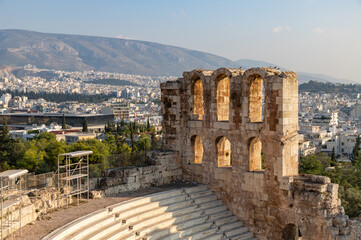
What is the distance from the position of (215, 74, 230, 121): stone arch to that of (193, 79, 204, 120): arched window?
130 cm

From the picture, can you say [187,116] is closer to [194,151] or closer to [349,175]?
[194,151]

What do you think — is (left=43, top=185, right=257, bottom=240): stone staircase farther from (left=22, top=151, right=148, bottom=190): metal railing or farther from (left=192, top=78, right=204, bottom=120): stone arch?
(left=192, top=78, right=204, bottom=120): stone arch

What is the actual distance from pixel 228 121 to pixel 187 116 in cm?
278

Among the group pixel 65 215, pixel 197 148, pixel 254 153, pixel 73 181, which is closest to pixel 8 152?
pixel 73 181

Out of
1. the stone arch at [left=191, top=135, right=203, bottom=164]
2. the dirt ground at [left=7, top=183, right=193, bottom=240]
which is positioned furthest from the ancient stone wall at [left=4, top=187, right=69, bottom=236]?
the stone arch at [left=191, top=135, right=203, bottom=164]

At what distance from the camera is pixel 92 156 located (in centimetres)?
4100

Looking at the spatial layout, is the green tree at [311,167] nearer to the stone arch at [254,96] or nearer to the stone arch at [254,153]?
the stone arch at [254,153]

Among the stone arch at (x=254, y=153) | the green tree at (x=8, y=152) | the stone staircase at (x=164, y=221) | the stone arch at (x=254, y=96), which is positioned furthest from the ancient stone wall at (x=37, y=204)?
the green tree at (x=8, y=152)

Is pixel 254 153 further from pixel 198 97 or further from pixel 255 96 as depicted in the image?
pixel 198 97

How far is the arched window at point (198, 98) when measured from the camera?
2238 centimetres

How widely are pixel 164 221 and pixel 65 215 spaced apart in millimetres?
4111

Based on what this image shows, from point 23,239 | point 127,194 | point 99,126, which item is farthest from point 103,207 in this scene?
point 99,126

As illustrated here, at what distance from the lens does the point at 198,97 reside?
2259cm

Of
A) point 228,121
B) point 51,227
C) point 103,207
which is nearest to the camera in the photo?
point 51,227
